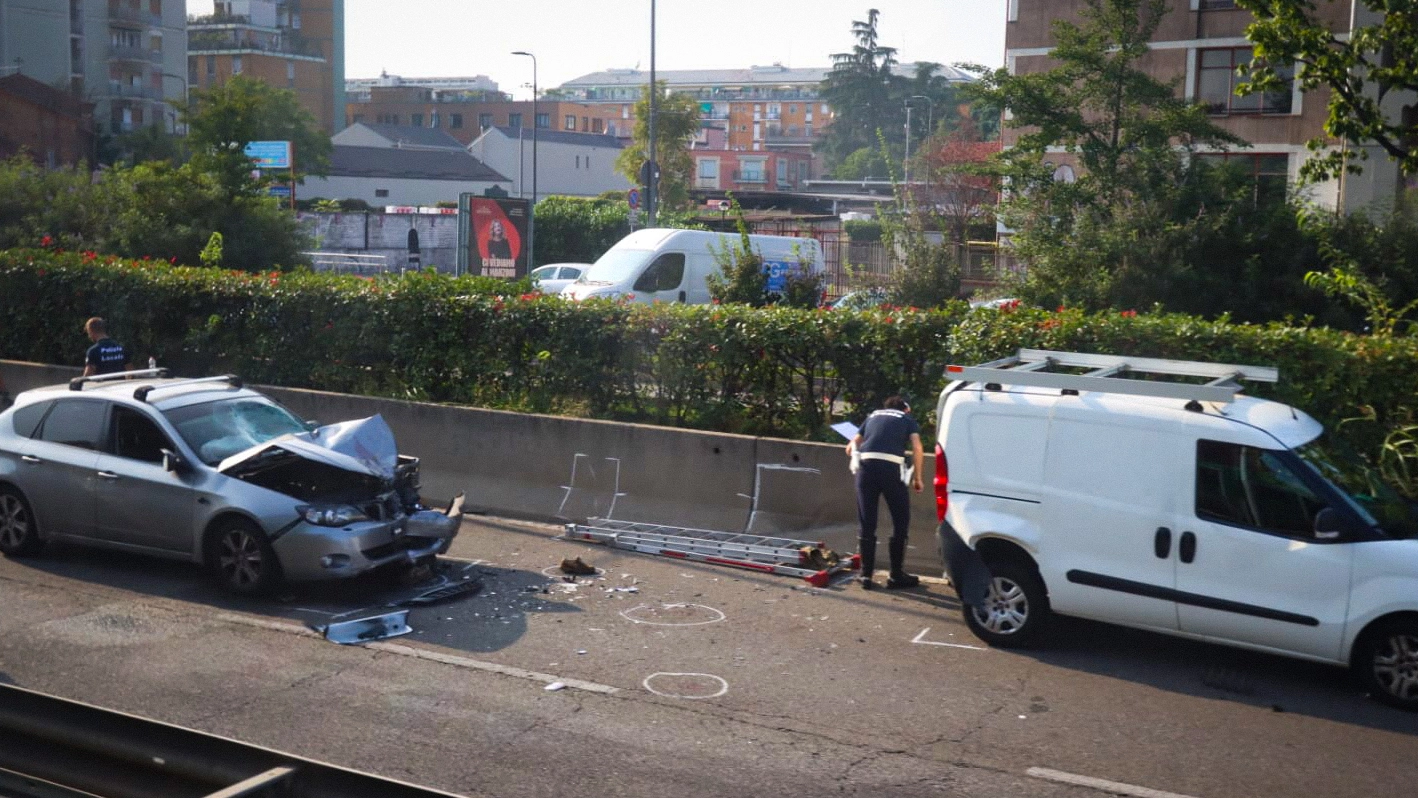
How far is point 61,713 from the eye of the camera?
16.6 ft

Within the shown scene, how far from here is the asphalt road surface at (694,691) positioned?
22.1ft

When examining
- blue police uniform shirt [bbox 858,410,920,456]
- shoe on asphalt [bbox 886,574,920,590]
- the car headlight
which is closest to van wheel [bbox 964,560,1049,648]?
shoe on asphalt [bbox 886,574,920,590]

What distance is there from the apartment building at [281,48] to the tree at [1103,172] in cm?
10137

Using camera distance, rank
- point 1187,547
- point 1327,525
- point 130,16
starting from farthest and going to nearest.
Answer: point 130,16
point 1187,547
point 1327,525

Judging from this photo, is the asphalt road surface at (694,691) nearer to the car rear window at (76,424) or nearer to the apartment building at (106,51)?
the car rear window at (76,424)

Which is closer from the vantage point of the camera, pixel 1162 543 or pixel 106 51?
pixel 1162 543

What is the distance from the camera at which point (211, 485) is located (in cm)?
994

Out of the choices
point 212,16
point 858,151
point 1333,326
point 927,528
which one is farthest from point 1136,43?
point 212,16

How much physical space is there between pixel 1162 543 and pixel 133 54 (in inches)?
3673

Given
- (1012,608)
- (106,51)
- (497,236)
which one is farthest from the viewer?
(106,51)

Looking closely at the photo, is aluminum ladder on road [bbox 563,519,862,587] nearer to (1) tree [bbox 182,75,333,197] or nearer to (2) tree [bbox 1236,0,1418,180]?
(2) tree [bbox 1236,0,1418,180]

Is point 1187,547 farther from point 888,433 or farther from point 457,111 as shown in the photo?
point 457,111

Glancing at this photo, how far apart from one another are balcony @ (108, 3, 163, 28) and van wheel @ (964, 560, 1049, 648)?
92419mm

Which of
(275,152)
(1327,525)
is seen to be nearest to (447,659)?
(1327,525)
